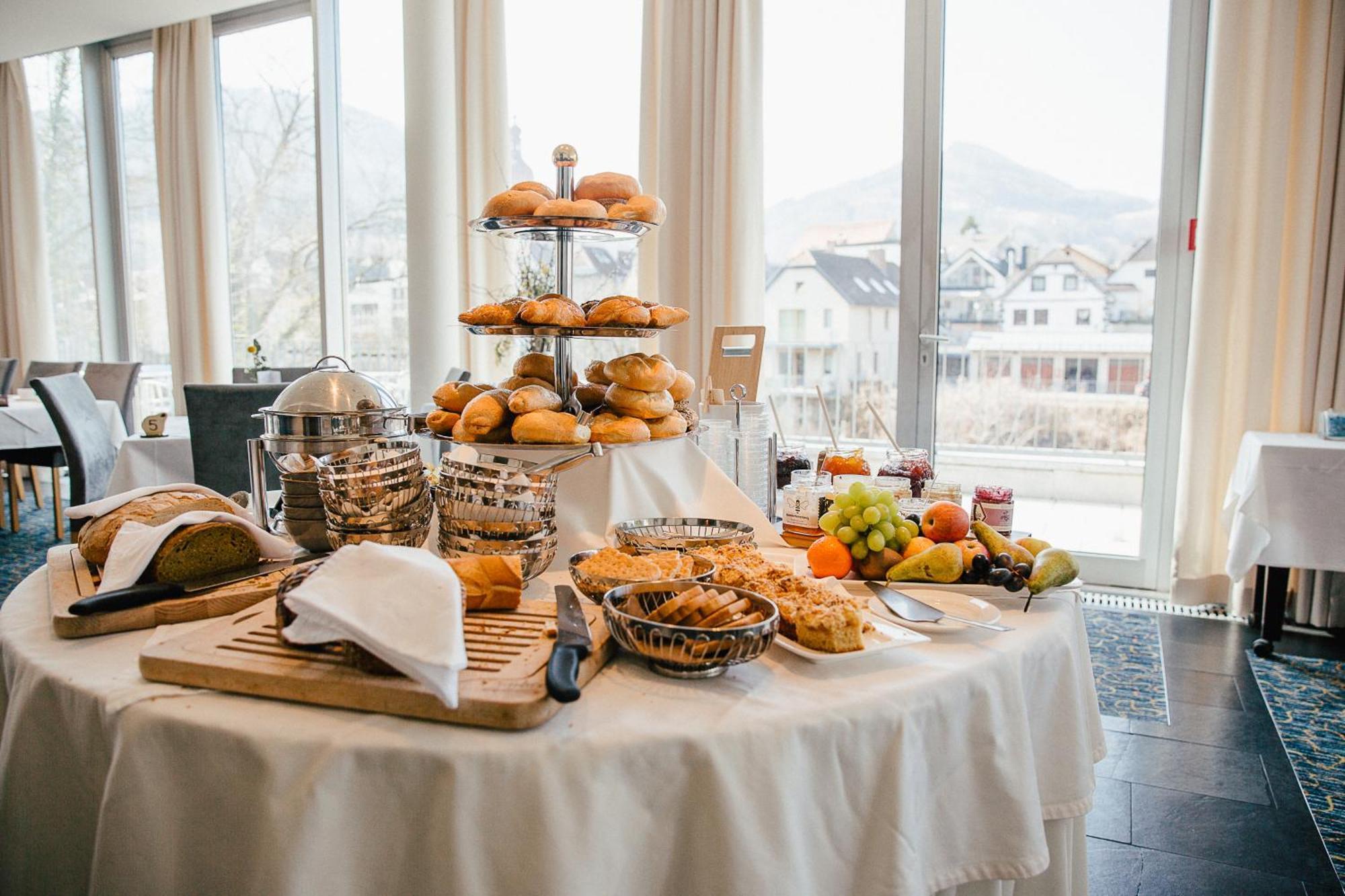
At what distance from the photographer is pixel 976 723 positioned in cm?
103

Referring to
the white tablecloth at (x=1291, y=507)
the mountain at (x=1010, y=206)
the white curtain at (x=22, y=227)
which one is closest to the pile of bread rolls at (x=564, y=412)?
the white tablecloth at (x=1291, y=507)

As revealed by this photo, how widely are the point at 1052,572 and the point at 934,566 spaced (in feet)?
0.52

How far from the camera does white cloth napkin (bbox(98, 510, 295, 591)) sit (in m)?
Result: 1.15

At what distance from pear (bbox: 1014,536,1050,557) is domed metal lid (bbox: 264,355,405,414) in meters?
1.06

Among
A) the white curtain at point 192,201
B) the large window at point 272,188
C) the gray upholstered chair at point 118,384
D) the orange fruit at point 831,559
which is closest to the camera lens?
the orange fruit at point 831,559

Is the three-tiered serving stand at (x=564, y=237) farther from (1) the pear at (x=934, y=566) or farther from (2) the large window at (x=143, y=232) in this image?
(2) the large window at (x=143, y=232)

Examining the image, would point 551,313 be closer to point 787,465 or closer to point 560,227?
point 560,227

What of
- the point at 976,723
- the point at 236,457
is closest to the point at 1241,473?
the point at 976,723

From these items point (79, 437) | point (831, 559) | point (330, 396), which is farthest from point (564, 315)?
point (79, 437)

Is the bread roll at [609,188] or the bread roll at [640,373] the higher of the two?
the bread roll at [609,188]

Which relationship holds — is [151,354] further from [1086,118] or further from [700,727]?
[700,727]

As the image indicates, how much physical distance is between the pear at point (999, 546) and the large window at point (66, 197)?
805 cm

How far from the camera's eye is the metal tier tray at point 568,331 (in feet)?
5.03

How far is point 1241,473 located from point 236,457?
3.71 meters
